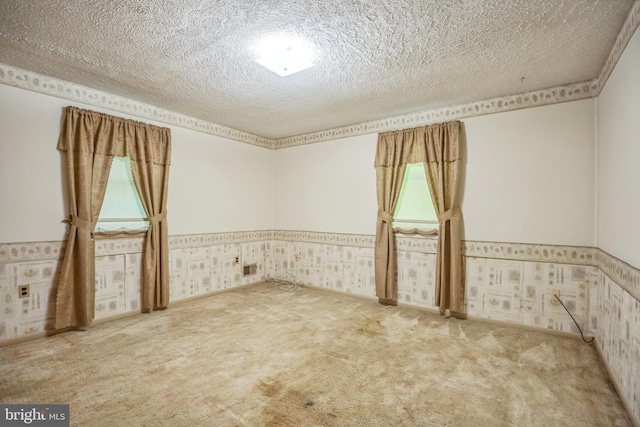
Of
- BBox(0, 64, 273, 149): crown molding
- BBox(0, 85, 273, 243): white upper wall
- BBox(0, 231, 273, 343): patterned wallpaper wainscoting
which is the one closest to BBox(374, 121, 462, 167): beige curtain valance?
BBox(0, 85, 273, 243): white upper wall

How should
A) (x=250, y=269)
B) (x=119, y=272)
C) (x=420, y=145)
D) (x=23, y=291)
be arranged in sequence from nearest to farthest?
(x=23, y=291), (x=119, y=272), (x=420, y=145), (x=250, y=269)

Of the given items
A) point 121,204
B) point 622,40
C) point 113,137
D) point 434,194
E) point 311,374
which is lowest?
point 311,374

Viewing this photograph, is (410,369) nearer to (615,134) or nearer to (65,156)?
(615,134)

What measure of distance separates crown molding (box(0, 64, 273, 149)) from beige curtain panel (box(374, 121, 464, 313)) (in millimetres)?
2634

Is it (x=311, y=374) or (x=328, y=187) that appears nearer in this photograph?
(x=311, y=374)

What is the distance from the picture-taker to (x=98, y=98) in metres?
3.38

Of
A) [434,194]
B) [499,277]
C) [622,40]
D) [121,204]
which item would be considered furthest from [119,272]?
[622,40]

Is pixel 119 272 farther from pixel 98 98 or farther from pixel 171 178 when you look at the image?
pixel 98 98

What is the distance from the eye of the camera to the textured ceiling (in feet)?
6.44

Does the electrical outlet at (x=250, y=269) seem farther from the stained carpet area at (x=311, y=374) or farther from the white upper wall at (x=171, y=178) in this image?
the stained carpet area at (x=311, y=374)

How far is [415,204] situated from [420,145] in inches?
31.0

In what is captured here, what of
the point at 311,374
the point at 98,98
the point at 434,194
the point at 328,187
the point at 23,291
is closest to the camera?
the point at 311,374

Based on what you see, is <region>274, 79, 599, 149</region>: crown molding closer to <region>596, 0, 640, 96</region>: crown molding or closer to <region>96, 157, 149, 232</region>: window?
<region>596, 0, 640, 96</region>: crown molding

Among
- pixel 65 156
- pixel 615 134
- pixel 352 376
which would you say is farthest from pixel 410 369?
pixel 65 156
